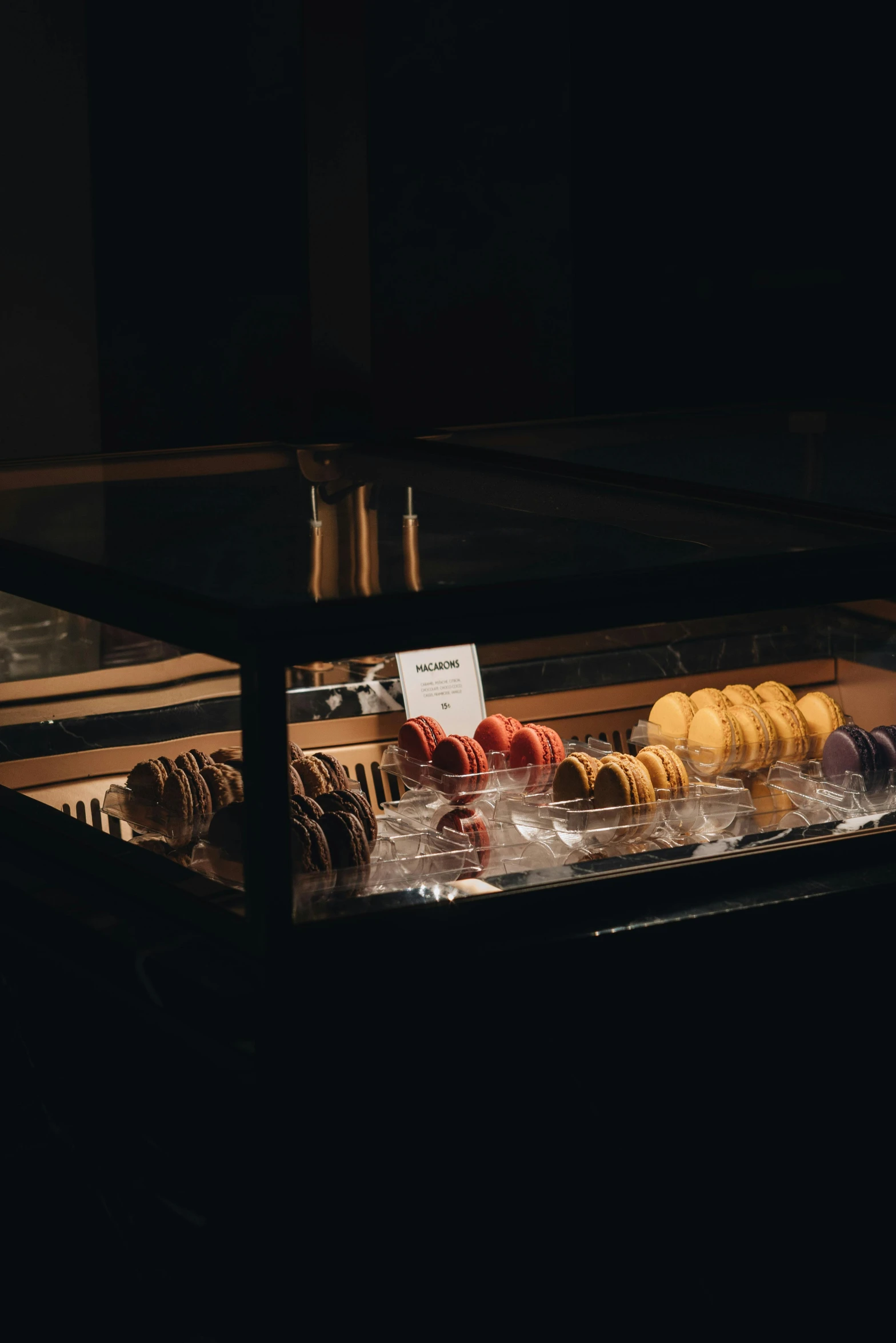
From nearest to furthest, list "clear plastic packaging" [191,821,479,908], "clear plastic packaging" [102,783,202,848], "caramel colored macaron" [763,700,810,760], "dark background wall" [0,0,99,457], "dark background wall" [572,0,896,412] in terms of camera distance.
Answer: "clear plastic packaging" [191,821,479,908] < "clear plastic packaging" [102,783,202,848] < "caramel colored macaron" [763,700,810,760] < "dark background wall" [0,0,99,457] < "dark background wall" [572,0,896,412]

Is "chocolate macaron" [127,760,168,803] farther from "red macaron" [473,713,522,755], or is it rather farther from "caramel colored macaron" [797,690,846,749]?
"caramel colored macaron" [797,690,846,749]

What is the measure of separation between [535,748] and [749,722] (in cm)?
30

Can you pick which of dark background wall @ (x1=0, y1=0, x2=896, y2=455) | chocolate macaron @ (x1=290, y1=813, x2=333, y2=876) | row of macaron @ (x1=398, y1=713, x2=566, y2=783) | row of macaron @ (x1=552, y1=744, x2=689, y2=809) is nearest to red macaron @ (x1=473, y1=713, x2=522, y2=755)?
row of macaron @ (x1=398, y1=713, x2=566, y2=783)

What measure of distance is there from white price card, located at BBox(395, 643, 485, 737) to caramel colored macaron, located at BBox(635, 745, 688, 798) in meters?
0.31

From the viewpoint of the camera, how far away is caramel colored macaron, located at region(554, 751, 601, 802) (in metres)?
1.79

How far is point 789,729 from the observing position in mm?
2064

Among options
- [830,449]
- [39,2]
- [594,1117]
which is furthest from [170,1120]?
[39,2]

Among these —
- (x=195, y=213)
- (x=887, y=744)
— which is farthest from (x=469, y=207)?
(x=887, y=744)

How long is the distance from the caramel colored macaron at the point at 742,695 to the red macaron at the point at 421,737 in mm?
420

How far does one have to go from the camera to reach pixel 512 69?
3.27 metres

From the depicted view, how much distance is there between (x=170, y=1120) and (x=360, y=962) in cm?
26

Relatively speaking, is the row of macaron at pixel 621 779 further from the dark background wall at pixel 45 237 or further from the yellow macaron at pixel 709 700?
the dark background wall at pixel 45 237

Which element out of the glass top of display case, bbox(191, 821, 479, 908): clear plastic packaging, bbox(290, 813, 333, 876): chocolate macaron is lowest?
bbox(191, 821, 479, 908): clear plastic packaging

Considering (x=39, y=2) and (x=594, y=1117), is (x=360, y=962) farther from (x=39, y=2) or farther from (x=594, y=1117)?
(x=39, y=2)
